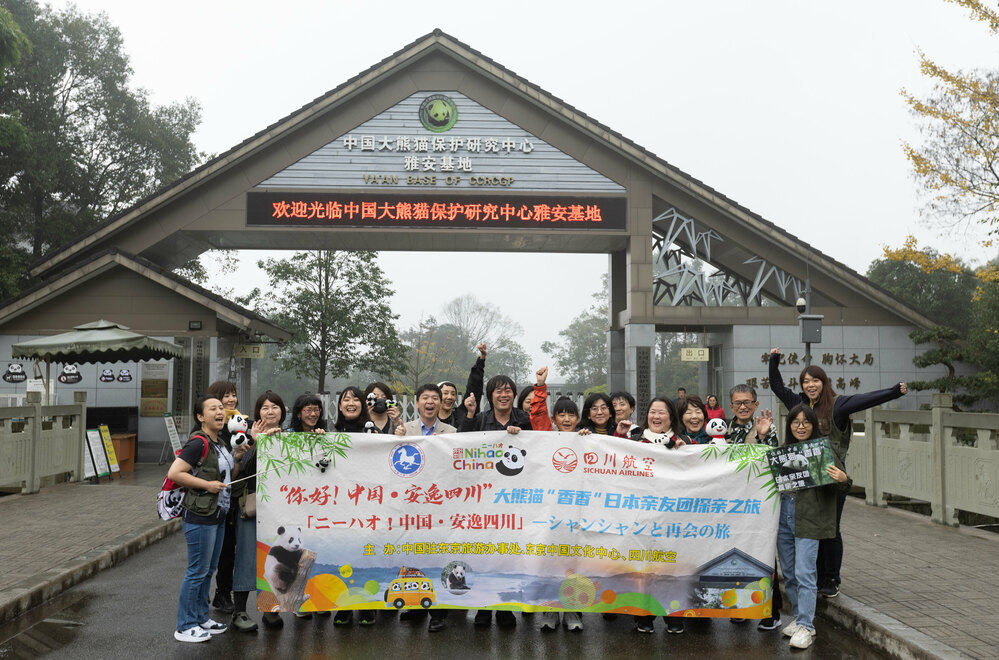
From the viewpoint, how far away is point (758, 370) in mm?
19562

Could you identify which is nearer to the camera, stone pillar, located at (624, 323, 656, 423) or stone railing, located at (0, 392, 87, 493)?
stone railing, located at (0, 392, 87, 493)

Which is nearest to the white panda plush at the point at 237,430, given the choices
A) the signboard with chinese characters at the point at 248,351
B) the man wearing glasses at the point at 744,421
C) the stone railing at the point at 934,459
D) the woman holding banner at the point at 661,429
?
the woman holding banner at the point at 661,429

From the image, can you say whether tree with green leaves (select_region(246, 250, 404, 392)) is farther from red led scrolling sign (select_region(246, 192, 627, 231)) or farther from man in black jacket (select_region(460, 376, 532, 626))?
man in black jacket (select_region(460, 376, 532, 626))

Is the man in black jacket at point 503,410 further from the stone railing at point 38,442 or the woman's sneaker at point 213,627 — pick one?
the stone railing at point 38,442

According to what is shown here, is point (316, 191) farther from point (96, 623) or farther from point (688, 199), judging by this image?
point (96, 623)

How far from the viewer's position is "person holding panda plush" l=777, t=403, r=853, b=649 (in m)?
5.74

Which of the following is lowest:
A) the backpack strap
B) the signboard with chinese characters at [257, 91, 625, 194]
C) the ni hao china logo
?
the backpack strap

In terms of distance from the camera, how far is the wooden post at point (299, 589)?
19.6 feet

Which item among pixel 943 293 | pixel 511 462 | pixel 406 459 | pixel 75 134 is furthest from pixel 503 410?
pixel 943 293

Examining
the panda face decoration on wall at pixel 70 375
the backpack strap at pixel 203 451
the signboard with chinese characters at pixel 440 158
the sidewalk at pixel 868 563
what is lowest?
the sidewalk at pixel 868 563

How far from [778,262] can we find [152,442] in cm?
1508

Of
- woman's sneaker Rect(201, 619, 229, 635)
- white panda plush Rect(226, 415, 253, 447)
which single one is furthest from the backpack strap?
woman's sneaker Rect(201, 619, 229, 635)

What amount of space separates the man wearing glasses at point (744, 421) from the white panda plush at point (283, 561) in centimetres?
344

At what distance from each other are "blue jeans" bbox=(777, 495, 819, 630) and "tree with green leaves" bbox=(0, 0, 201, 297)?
25172mm
